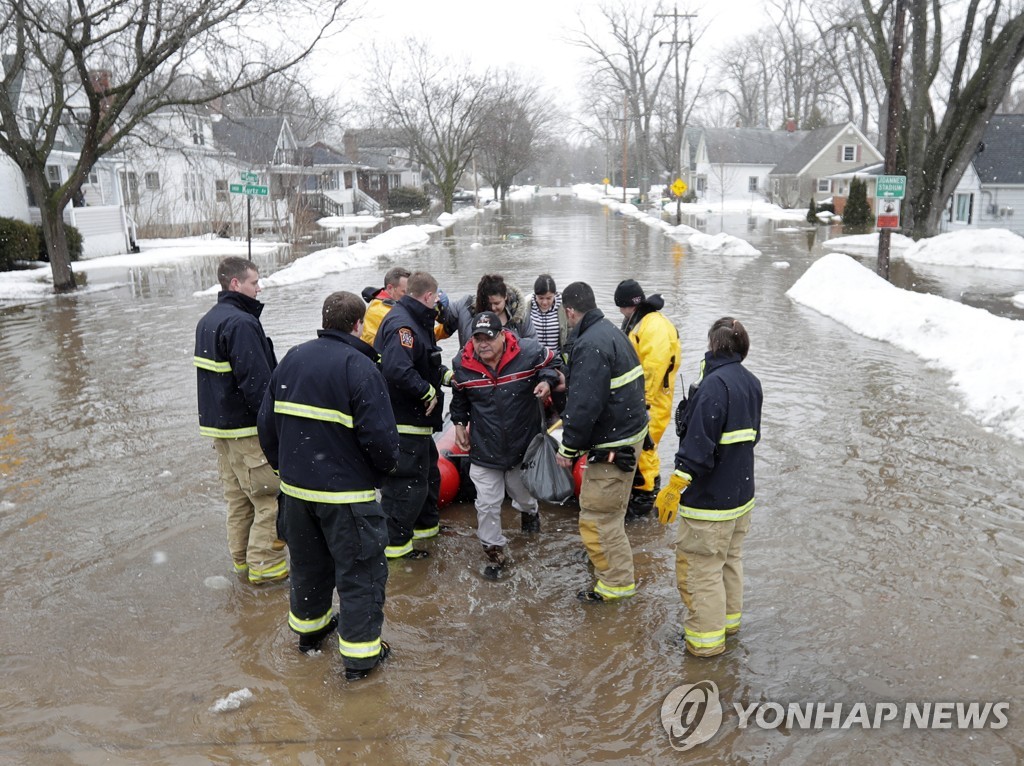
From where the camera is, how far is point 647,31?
7256cm

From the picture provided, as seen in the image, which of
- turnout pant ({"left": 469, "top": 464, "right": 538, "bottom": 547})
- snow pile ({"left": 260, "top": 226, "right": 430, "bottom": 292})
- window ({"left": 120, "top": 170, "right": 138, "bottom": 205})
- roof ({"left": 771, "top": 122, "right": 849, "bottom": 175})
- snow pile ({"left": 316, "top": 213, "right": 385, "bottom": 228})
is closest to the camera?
turnout pant ({"left": 469, "top": 464, "right": 538, "bottom": 547})

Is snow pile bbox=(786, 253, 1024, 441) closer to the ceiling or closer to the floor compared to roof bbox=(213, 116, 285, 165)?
closer to the floor

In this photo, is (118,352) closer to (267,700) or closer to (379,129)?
(267,700)

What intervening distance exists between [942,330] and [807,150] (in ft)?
173

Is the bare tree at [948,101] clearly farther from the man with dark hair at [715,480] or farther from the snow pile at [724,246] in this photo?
the man with dark hair at [715,480]

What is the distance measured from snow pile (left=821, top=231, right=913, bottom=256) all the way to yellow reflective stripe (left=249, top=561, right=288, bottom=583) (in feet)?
81.9

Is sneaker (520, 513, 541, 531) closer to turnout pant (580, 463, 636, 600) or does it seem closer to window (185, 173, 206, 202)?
turnout pant (580, 463, 636, 600)

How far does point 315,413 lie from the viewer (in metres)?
3.80

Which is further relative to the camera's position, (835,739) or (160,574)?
(160,574)

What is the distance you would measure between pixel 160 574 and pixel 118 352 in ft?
27.0

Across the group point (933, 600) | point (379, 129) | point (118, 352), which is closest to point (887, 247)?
point (933, 600)

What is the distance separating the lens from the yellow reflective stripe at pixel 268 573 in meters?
5.09

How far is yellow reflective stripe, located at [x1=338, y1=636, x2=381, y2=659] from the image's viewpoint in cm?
398

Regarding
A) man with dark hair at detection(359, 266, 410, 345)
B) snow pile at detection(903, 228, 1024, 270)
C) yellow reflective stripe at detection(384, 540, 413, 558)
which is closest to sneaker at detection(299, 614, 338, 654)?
yellow reflective stripe at detection(384, 540, 413, 558)
